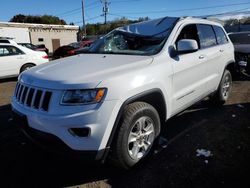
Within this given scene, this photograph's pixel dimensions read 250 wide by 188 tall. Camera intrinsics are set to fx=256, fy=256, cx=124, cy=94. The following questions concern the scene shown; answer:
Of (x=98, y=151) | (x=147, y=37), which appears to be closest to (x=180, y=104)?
(x=147, y=37)

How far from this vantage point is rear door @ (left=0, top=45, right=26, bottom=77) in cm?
971

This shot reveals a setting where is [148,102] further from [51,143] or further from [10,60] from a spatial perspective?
[10,60]

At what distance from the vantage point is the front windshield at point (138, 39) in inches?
143

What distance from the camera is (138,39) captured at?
3881 mm

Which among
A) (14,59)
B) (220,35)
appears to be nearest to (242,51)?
(220,35)

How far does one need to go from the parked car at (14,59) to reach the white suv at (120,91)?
6686 millimetres

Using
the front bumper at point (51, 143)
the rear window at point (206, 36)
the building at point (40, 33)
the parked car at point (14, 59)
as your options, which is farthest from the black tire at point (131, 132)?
the building at point (40, 33)

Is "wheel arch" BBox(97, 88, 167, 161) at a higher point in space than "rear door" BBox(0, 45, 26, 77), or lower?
higher

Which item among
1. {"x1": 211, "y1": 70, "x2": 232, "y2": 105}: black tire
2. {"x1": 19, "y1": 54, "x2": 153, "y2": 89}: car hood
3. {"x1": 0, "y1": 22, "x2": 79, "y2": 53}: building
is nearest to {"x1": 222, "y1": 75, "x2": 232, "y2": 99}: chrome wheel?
{"x1": 211, "y1": 70, "x2": 232, "y2": 105}: black tire

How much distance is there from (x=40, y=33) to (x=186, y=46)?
33174 millimetres

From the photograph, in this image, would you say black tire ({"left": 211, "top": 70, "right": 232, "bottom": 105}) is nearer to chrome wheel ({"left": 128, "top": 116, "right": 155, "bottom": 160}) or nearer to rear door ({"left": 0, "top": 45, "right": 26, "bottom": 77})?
chrome wheel ({"left": 128, "top": 116, "right": 155, "bottom": 160})

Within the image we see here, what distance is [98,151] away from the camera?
263 centimetres

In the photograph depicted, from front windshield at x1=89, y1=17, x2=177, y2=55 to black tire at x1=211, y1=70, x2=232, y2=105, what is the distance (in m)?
1.94

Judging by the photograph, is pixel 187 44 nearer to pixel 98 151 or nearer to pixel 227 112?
pixel 98 151
